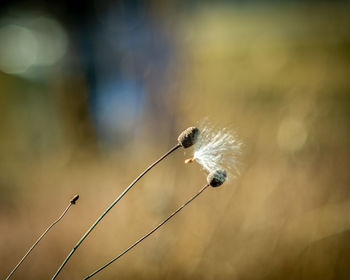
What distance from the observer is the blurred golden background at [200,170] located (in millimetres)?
1809

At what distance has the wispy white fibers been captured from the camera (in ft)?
2.12

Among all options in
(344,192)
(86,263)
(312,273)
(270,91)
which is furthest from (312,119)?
(86,263)

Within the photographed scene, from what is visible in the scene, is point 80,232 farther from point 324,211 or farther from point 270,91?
point 270,91

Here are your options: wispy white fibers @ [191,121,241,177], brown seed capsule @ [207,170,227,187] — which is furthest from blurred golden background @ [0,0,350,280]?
brown seed capsule @ [207,170,227,187]

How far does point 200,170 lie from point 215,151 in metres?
1.31

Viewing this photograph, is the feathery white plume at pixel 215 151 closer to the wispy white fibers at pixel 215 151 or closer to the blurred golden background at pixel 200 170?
the wispy white fibers at pixel 215 151

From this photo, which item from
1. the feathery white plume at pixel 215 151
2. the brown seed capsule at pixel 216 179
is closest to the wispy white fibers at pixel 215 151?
the feathery white plume at pixel 215 151

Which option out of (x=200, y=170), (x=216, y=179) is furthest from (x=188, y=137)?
(x=200, y=170)

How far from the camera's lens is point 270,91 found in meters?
2.72

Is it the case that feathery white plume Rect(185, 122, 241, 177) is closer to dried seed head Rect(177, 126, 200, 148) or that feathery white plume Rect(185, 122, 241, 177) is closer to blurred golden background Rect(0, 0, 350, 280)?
dried seed head Rect(177, 126, 200, 148)

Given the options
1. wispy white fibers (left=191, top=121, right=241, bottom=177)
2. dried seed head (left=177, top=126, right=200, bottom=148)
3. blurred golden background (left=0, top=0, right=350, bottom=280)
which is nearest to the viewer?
dried seed head (left=177, top=126, right=200, bottom=148)

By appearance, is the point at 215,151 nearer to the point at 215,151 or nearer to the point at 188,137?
the point at 215,151

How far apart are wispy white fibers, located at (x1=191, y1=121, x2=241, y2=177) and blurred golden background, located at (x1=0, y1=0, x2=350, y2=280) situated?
833 millimetres

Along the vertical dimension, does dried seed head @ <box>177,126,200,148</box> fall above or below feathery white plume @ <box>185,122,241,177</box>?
above
